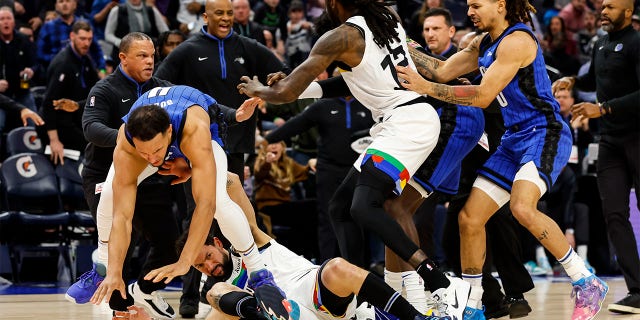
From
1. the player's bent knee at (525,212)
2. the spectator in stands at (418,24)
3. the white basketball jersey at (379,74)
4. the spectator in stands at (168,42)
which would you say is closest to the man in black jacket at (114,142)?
the white basketball jersey at (379,74)

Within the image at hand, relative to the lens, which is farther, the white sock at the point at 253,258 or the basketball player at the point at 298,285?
the white sock at the point at 253,258

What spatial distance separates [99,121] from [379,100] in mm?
2179

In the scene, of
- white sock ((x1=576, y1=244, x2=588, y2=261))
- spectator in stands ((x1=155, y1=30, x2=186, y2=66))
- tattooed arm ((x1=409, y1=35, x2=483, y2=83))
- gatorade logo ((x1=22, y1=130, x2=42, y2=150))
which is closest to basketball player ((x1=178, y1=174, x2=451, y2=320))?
tattooed arm ((x1=409, y1=35, x2=483, y2=83))

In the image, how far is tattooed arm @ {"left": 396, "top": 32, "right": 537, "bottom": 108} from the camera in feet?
19.5

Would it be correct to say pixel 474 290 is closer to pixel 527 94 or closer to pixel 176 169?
pixel 527 94

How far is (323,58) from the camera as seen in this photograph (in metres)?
5.91

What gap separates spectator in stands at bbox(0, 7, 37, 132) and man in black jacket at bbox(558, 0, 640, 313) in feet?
20.4

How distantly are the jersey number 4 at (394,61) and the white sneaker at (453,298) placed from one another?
1218mm

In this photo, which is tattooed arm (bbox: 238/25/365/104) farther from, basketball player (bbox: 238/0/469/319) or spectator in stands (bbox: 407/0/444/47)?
spectator in stands (bbox: 407/0/444/47)

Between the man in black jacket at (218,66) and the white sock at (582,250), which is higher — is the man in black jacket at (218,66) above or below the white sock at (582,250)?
above

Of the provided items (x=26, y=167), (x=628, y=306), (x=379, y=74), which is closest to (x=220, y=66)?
(x=379, y=74)

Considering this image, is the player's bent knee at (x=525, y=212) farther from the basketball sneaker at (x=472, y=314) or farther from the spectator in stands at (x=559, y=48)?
the spectator in stands at (x=559, y=48)

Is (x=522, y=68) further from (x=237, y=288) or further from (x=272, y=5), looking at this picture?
(x=272, y=5)

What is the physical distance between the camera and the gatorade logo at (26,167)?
10.3m
